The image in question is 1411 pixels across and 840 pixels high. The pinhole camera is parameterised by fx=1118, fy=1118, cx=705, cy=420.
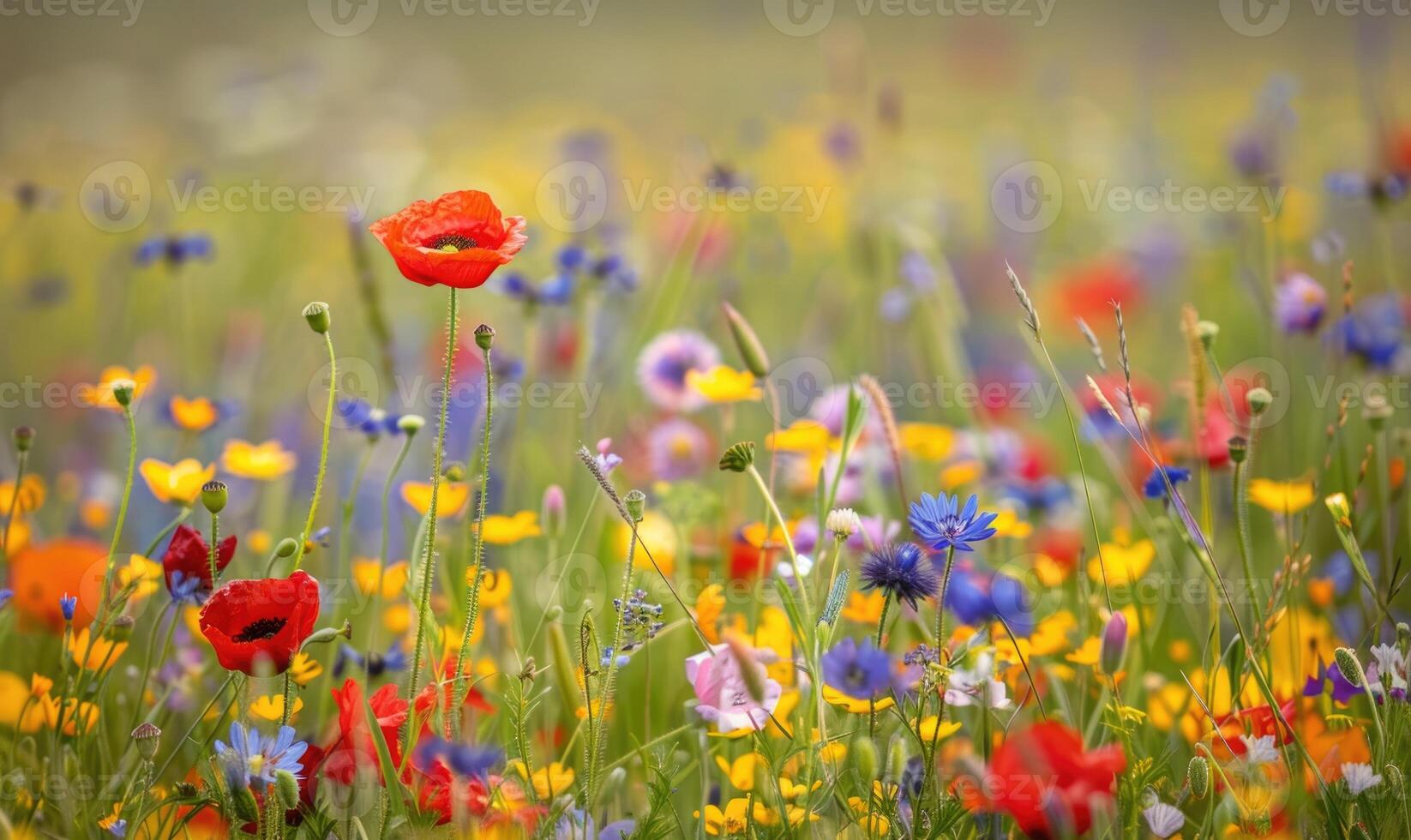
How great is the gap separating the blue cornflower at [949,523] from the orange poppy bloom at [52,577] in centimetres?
86

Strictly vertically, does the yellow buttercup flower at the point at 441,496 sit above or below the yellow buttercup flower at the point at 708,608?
above

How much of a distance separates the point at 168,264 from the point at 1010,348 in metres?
1.80

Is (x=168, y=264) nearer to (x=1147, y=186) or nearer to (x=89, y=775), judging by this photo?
(x=89, y=775)

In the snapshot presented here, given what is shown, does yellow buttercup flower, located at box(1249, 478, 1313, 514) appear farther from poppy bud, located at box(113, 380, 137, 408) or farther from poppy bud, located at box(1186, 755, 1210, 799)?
poppy bud, located at box(113, 380, 137, 408)

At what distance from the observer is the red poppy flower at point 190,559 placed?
3.04 ft

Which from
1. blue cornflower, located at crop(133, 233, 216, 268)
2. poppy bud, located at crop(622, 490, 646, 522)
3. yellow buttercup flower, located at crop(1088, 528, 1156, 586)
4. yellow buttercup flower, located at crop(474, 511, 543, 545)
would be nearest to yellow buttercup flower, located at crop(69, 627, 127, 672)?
yellow buttercup flower, located at crop(474, 511, 543, 545)

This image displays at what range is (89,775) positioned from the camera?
98 centimetres

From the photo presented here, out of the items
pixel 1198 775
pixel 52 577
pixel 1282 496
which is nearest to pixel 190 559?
pixel 52 577

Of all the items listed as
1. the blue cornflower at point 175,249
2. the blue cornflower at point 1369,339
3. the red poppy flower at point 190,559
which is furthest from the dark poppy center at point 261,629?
the blue cornflower at point 1369,339

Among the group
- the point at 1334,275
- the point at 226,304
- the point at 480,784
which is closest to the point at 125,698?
the point at 480,784

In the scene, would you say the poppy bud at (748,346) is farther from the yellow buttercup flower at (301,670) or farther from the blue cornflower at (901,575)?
the yellow buttercup flower at (301,670)

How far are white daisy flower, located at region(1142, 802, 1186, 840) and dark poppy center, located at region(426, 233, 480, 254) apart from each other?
0.67 m

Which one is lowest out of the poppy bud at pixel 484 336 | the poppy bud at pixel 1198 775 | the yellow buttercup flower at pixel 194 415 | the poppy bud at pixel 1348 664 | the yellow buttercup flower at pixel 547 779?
the yellow buttercup flower at pixel 547 779

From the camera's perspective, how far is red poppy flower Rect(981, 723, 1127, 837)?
68 centimetres
